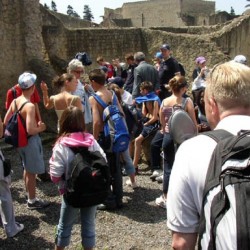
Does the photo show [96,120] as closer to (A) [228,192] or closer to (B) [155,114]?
(B) [155,114]

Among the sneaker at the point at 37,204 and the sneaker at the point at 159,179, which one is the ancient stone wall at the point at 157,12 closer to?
the sneaker at the point at 159,179

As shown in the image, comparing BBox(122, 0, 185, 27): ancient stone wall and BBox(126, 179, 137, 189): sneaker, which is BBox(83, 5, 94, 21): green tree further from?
BBox(126, 179, 137, 189): sneaker

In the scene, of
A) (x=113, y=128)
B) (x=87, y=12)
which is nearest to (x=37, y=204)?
(x=113, y=128)

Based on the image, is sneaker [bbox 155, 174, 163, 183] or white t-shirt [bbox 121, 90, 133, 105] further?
sneaker [bbox 155, 174, 163, 183]

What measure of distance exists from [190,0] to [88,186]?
47944 millimetres

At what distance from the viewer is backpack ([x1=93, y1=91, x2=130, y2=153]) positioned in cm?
462

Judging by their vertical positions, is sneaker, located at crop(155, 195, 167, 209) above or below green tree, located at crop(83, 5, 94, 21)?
below

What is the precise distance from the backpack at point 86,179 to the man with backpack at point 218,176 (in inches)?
61.0

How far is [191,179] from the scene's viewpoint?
1.66m

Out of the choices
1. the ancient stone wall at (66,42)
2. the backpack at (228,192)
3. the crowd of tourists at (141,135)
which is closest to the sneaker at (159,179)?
the crowd of tourists at (141,135)

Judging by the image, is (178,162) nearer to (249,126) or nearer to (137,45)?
(249,126)

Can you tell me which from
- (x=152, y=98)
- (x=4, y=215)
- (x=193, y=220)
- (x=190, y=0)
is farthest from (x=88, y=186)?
(x=190, y=0)

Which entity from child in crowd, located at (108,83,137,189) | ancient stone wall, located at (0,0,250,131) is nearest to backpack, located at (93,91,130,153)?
child in crowd, located at (108,83,137,189)

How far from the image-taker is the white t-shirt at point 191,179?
1.64 meters
